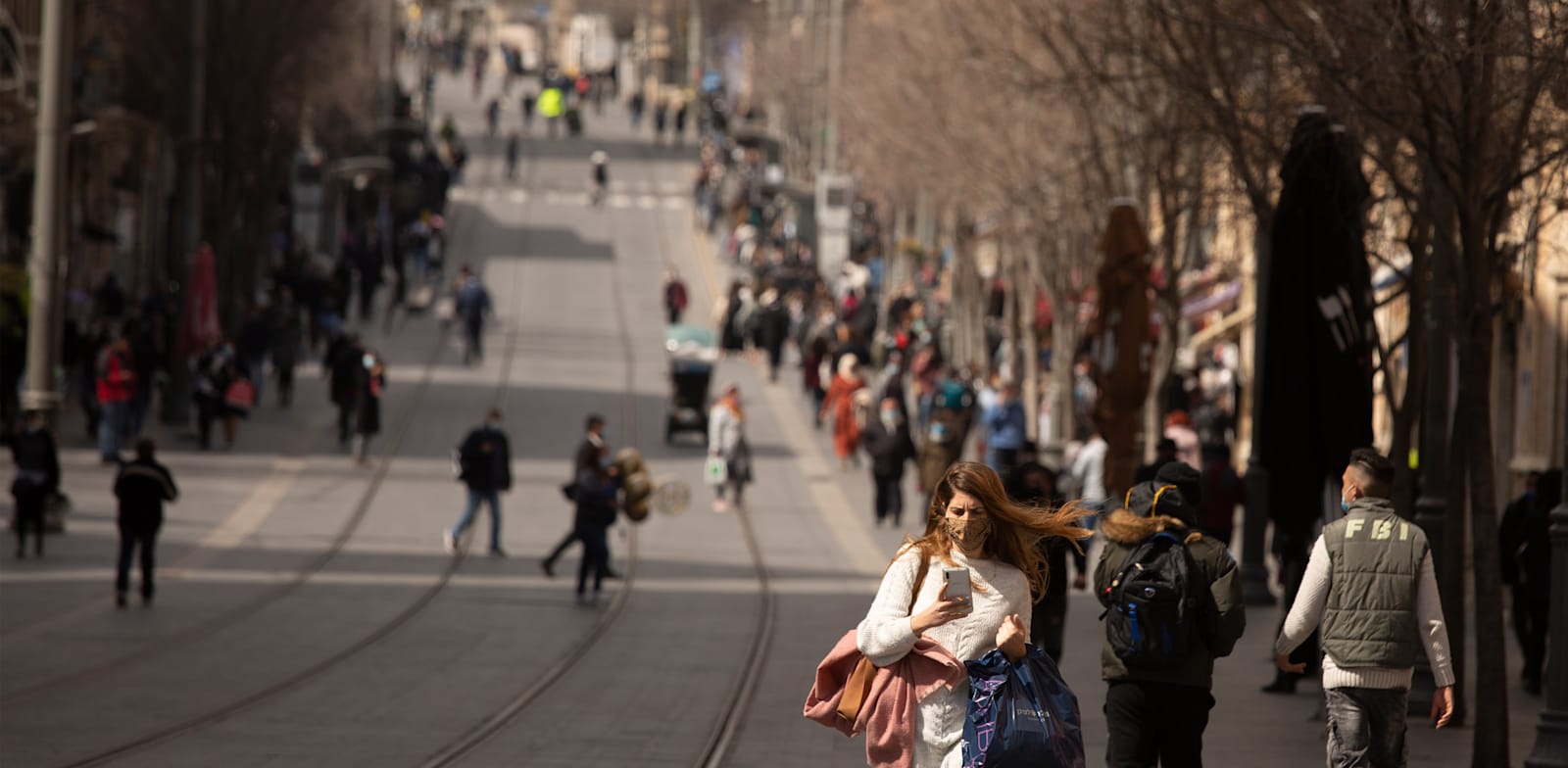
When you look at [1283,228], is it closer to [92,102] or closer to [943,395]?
[943,395]

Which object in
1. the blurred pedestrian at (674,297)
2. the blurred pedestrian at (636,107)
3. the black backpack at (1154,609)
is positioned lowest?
the black backpack at (1154,609)

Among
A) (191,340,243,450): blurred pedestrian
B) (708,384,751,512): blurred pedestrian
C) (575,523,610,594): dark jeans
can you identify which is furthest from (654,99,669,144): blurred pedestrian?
→ (575,523,610,594): dark jeans

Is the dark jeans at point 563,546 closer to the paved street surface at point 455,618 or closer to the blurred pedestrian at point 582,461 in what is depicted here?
the blurred pedestrian at point 582,461

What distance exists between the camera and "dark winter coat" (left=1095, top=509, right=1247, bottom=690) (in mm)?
9828

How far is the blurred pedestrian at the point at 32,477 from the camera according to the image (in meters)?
23.4

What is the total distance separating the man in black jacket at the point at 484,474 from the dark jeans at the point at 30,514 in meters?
4.11

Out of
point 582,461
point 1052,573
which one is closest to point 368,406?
point 582,461

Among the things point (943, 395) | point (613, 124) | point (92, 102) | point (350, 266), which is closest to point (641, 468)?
point (943, 395)

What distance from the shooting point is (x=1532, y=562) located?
712 inches

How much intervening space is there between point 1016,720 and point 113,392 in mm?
23569

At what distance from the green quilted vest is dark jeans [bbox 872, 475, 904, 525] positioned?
18.8 meters

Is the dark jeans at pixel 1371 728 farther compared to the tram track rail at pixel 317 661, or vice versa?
the tram track rail at pixel 317 661

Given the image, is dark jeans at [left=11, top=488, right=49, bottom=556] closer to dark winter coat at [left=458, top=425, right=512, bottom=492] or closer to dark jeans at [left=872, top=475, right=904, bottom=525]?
dark winter coat at [left=458, top=425, right=512, bottom=492]

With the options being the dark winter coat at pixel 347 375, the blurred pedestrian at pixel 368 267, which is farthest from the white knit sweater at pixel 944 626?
the blurred pedestrian at pixel 368 267
